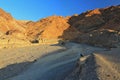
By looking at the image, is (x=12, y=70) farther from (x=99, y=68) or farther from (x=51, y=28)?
(x=51, y=28)

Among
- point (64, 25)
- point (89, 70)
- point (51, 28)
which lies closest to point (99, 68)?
point (89, 70)

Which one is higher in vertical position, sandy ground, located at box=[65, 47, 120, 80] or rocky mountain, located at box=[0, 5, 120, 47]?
rocky mountain, located at box=[0, 5, 120, 47]

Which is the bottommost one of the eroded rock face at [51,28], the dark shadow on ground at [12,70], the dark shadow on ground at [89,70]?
the dark shadow on ground at [12,70]

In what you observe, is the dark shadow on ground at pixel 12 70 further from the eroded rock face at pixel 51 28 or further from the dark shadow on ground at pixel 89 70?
the eroded rock face at pixel 51 28

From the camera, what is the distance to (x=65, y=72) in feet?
49.6

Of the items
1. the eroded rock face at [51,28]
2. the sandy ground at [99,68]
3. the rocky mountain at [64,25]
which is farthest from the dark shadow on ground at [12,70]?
the eroded rock face at [51,28]

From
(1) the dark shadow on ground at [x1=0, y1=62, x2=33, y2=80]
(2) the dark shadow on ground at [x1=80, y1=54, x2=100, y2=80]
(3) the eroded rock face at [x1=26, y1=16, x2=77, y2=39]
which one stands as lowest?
(1) the dark shadow on ground at [x1=0, y1=62, x2=33, y2=80]

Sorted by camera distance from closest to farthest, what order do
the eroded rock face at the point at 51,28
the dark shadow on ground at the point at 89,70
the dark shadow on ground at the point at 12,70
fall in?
the dark shadow on ground at the point at 89,70, the dark shadow on ground at the point at 12,70, the eroded rock face at the point at 51,28

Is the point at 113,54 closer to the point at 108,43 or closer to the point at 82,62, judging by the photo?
the point at 82,62

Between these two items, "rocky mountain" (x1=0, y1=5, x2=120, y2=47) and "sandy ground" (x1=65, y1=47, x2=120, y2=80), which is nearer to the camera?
"sandy ground" (x1=65, y1=47, x2=120, y2=80)

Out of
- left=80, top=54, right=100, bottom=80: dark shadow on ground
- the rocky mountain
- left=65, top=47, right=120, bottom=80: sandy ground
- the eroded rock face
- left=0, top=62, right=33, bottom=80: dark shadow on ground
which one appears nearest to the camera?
left=65, top=47, right=120, bottom=80: sandy ground

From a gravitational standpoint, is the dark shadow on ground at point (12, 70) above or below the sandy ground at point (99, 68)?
below

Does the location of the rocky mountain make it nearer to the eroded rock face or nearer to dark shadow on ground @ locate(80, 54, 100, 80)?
the eroded rock face

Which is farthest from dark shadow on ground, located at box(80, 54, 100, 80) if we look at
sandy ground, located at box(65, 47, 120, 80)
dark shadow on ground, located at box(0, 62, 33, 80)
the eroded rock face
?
the eroded rock face
